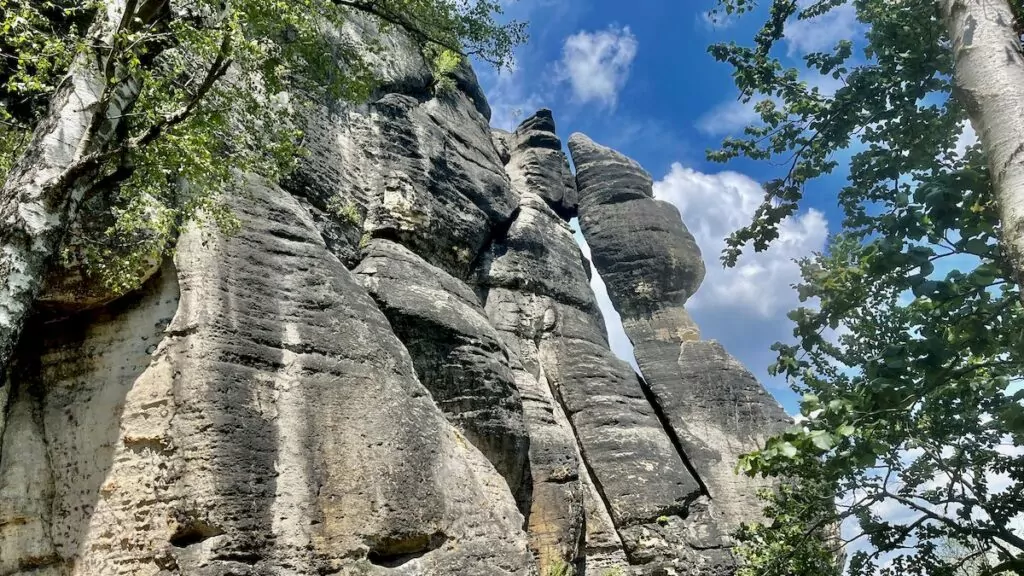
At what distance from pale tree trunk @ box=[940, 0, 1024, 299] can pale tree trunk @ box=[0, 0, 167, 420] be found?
6.16m

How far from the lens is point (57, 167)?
580 cm

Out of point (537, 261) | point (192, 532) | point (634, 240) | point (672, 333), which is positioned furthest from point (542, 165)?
point (192, 532)

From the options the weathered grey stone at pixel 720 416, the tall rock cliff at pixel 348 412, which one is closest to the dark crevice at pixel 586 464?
the tall rock cliff at pixel 348 412

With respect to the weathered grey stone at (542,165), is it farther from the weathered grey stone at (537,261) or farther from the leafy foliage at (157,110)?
the leafy foliage at (157,110)

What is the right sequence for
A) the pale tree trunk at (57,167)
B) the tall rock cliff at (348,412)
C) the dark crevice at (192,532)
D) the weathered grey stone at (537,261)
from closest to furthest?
the pale tree trunk at (57,167)
the dark crevice at (192,532)
the tall rock cliff at (348,412)
the weathered grey stone at (537,261)

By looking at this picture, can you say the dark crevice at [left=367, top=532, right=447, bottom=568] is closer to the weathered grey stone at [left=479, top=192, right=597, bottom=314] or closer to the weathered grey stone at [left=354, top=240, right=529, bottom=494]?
the weathered grey stone at [left=354, top=240, right=529, bottom=494]

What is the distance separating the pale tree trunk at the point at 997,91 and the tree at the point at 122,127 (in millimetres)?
5940

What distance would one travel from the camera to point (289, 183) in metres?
11.7

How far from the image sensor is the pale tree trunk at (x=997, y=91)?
346 centimetres

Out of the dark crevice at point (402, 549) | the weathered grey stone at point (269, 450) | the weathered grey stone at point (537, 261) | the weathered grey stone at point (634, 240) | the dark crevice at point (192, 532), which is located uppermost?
the weathered grey stone at point (634, 240)

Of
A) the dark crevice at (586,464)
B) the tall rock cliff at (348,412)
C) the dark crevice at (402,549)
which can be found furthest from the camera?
the dark crevice at (586,464)

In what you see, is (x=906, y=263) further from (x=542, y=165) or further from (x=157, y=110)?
(x=542, y=165)

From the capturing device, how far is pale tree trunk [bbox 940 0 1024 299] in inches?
136

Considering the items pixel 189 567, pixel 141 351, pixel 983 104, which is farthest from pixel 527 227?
pixel 983 104
